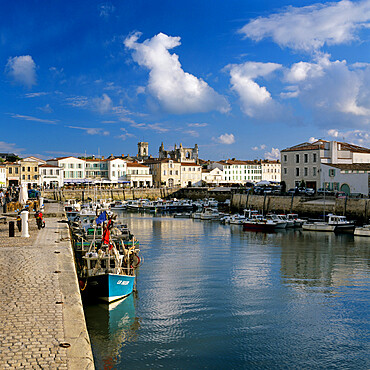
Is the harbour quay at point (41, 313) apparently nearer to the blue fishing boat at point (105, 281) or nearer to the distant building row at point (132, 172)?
the blue fishing boat at point (105, 281)

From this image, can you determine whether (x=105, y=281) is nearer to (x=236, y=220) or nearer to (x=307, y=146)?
(x=236, y=220)

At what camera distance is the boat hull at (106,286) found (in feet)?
59.3

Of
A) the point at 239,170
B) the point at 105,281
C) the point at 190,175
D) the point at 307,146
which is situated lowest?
the point at 105,281

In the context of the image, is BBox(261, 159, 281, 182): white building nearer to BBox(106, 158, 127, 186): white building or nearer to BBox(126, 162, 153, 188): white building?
BBox(126, 162, 153, 188): white building

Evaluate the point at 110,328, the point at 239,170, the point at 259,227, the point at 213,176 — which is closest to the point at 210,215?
the point at 259,227

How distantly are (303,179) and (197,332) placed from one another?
2245 inches

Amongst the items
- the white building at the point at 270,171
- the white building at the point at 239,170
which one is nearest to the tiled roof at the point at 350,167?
the white building at the point at 239,170

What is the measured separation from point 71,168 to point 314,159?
58.4m

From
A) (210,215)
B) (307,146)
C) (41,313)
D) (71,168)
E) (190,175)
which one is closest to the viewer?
(41,313)

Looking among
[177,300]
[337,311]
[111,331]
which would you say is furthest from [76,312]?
[337,311]

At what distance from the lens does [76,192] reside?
90312mm

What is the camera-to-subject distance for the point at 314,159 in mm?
67062

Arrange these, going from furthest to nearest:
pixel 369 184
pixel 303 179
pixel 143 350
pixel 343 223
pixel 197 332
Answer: pixel 303 179 < pixel 369 184 < pixel 343 223 < pixel 197 332 < pixel 143 350

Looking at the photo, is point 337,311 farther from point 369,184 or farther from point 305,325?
point 369,184
